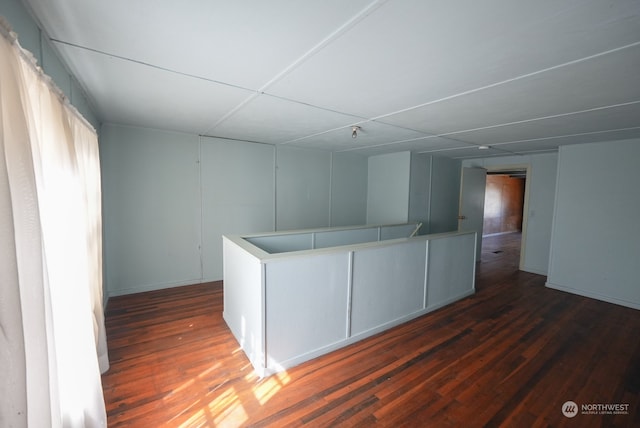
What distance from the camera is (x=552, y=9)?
3.44ft

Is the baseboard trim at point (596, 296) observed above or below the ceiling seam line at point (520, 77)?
below

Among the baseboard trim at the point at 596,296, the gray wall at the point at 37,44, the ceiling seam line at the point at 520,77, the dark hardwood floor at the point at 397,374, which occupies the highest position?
the ceiling seam line at the point at 520,77

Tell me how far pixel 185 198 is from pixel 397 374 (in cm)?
352

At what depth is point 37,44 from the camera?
4.17 ft

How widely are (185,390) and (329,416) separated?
1077 millimetres

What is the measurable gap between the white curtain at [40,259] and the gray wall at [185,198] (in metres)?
1.89

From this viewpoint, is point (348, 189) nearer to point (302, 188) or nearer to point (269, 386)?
point (302, 188)

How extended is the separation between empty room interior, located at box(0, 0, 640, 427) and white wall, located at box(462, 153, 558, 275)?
81 millimetres

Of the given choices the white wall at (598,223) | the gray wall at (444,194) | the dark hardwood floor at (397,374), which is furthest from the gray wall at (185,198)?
the white wall at (598,223)

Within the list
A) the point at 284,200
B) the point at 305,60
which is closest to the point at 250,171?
the point at 284,200

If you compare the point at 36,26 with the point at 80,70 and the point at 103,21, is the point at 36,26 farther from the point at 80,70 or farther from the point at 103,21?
the point at 80,70

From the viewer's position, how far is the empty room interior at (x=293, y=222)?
1.10 metres

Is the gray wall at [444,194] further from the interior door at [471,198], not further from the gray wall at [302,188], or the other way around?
the gray wall at [302,188]

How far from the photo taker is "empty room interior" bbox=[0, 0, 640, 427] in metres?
1.10
